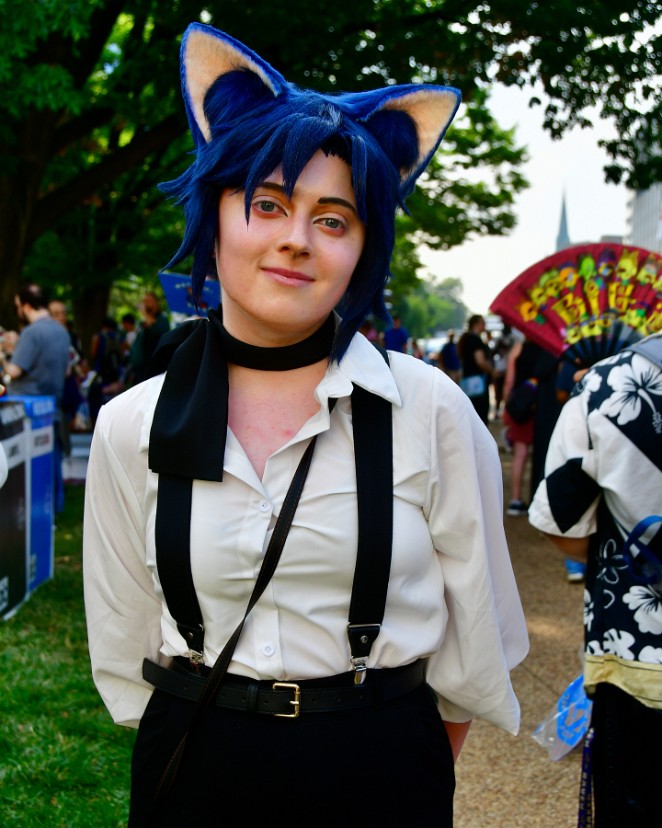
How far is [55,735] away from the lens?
4.05 metres

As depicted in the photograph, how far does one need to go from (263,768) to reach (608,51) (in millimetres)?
10217

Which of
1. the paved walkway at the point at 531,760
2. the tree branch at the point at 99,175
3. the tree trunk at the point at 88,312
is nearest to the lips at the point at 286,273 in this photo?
the paved walkway at the point at 531,760

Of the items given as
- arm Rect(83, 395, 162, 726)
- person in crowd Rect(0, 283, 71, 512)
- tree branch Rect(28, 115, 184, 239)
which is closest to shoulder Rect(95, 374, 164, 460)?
arm Rect(83, 395, 162, 726)

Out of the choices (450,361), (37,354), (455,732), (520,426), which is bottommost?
(450,361)

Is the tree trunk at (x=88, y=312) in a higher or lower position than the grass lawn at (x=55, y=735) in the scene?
lower

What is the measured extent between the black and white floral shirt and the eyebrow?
3.74 ft

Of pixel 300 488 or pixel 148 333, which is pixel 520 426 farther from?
pixel 300 488

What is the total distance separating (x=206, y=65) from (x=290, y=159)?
29 centimetres

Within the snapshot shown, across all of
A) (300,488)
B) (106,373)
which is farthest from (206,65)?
(106,373)

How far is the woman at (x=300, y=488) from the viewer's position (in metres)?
1.70

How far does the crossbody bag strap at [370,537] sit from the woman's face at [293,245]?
23 cm

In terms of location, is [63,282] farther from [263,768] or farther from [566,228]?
[566,228]

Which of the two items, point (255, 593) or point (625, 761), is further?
point (625, 761)

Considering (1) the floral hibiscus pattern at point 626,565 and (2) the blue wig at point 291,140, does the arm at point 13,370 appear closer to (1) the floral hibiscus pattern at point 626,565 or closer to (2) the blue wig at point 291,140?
(1) the floral hibiscus pattern at point 626,565
